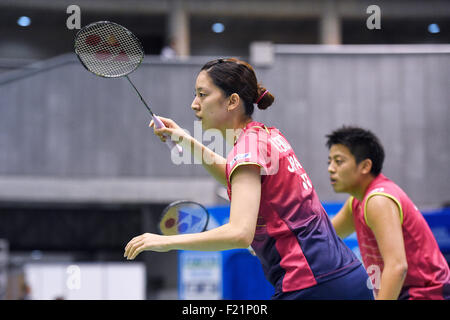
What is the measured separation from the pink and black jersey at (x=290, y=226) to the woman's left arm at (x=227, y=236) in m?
0.15

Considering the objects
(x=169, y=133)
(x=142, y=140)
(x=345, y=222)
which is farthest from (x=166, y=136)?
(x=142, y=140)

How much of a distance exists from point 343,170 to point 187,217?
2.35 feet

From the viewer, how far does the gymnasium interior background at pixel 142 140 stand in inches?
284

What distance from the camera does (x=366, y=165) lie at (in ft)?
8.34

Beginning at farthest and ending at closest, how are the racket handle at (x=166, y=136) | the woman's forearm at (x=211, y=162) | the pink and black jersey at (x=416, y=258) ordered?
the pink and black jersey at (x=416, y=258) → the woman's forearm at (x=211, y=162) → the racket handle at (x=166, y=136)

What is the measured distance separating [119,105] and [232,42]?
5524 mm

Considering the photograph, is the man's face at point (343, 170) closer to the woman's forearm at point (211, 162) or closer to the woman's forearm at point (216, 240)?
the woman's forearm at point (211, 162)

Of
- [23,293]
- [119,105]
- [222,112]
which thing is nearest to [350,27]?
[119,105]

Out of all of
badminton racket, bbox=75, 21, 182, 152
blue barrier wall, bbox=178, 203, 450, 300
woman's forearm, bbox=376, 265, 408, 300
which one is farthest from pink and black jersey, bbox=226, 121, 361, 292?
blue barrier wall, bbox=178, 203, 450, 300

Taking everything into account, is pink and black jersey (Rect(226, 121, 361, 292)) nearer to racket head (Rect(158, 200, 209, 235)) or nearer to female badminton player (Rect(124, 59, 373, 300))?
female badminton player (Rect(124, 59, 373, 300))

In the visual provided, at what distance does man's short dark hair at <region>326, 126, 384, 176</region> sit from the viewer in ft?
8.42

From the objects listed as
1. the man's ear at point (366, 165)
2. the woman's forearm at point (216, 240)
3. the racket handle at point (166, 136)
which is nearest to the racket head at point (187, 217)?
the racket handle at point (166, 136)

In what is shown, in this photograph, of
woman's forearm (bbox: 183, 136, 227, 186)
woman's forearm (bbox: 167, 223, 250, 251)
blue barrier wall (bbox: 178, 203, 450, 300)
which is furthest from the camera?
blue barrier wall (bbox: 178, 203, 450, 300)
